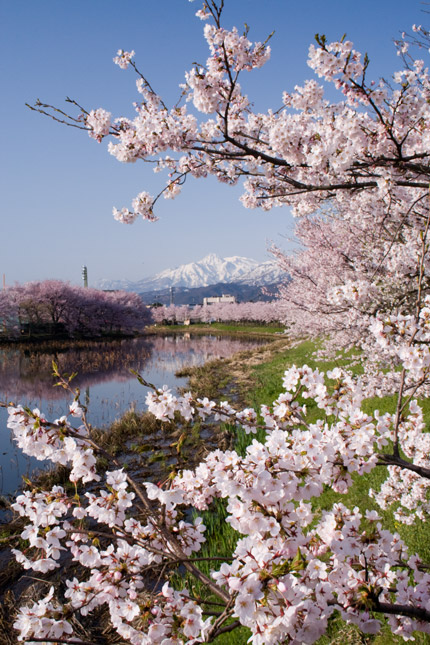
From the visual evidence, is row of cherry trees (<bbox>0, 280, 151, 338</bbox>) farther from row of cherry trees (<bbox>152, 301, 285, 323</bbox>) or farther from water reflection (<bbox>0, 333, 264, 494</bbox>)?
row of cherry trees (<bbox>152, 301, 285, 323</bbox>)

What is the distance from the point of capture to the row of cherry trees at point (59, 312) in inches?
1914

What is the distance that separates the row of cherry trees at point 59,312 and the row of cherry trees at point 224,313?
33.3 m

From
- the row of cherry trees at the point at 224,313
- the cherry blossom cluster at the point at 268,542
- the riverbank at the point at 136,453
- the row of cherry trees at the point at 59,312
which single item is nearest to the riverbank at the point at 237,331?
the row of cherry trees at the point at 224,313

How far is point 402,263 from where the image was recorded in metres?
5.91

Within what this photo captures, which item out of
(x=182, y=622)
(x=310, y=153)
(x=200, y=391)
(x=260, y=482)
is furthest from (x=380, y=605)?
(x=200, y=391)

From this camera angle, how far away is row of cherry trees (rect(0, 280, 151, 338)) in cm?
4862

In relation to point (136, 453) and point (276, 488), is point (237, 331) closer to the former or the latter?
point (136, 453)

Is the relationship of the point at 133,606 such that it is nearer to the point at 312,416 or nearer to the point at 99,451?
the point at 99,451

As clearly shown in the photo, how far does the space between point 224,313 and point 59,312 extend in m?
57.1

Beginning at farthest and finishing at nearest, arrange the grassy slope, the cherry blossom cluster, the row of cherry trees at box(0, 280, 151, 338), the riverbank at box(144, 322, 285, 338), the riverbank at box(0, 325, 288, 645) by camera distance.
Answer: the riverbank at box(144, 322, 285, 338), the row of cherry trees at box(0, 280, 151, 338), the riverbank at box(0, 325, 288, 645), the grassy slope, the cherry blossom cluster

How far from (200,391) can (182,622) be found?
16.3m

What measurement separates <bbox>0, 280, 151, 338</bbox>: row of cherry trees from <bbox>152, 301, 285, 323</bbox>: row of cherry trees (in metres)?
33.3

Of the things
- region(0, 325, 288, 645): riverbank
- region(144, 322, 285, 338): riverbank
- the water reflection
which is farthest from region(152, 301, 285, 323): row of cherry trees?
region(0, 325, 288, 645): riverbank

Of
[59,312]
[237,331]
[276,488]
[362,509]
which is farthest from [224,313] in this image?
[276,488]
